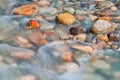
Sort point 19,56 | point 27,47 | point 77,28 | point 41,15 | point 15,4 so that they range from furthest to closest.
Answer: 1. point 15,4
2. point 41,15
3. point 77,28
4. point 27,47
5. point 19,56

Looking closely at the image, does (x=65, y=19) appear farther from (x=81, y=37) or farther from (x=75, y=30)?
(x=81, y=37)

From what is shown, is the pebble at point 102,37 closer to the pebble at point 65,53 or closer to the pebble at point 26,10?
the pebble at point 65,53

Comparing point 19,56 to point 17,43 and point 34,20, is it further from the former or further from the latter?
point 34,20

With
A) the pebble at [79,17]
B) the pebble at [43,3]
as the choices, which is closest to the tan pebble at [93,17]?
the pebble at [79,17]

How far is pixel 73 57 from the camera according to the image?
420 cm

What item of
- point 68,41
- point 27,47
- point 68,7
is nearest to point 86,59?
point 68,41

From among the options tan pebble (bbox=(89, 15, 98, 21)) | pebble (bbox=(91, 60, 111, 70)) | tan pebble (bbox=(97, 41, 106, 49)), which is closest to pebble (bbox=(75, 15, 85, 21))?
tan pebble (bbox=(89, 15, 98, 21))

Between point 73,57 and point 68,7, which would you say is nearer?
point 73,57

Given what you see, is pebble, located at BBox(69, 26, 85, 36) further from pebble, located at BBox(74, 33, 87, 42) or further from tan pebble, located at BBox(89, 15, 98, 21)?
tan pebble, located at BBox(89, 15, 98, 21)

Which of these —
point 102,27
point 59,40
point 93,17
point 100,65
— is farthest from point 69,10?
point 100,65

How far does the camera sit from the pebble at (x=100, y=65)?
407 centimetres

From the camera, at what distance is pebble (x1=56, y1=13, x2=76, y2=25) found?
16.7 ft

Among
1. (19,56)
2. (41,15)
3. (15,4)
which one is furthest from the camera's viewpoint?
(15,4)

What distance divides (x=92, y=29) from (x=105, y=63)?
2.90ft
